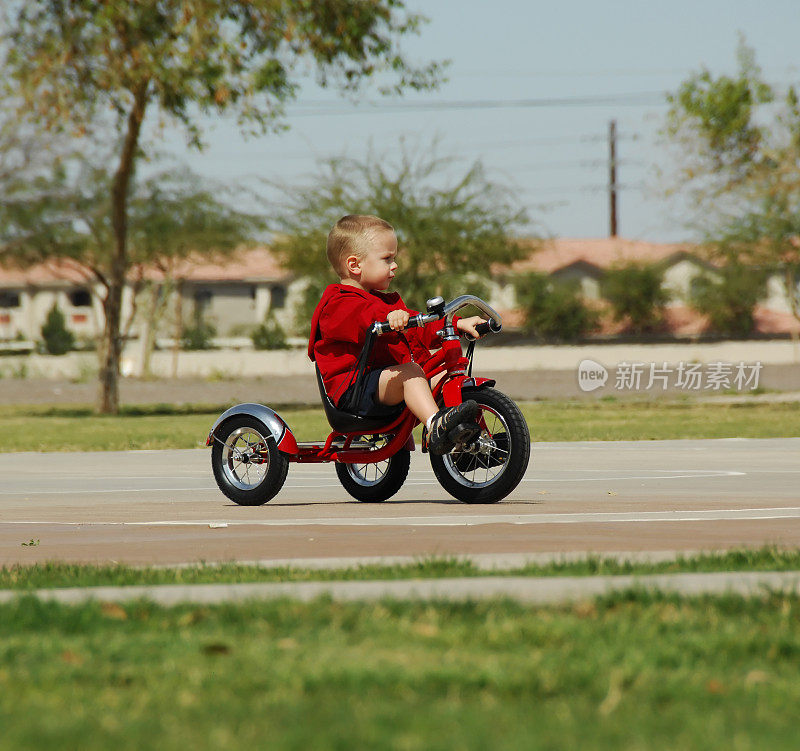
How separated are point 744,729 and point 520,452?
236 inches

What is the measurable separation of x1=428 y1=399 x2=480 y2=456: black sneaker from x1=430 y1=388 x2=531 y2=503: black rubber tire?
204 mm

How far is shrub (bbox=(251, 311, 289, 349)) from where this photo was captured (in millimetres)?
66625

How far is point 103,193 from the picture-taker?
40.8 meters

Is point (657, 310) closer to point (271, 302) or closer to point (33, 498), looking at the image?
point (271, 302)

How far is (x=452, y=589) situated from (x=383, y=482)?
16.7 feet

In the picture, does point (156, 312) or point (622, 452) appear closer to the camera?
point (622, 452)

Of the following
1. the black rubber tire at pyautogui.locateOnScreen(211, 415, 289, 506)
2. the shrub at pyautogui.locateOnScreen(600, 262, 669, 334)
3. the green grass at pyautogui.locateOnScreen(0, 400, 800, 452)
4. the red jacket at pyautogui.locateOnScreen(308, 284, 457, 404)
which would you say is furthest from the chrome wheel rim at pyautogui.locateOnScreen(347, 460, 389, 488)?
the shrub at pyautogui.locateOnScreen(600, 262, 669, 334)

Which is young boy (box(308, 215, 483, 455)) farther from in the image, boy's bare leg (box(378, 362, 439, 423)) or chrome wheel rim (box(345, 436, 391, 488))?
chrome wheel rim (box(345, 436, 391, 488))

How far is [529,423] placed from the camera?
2448 cm

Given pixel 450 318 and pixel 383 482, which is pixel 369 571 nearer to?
pixel 450 318

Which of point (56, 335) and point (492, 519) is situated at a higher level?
point (56, 335)

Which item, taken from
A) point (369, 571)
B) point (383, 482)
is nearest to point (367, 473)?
point (383, 482)

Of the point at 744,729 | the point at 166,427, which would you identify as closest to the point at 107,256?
the point at 166,427

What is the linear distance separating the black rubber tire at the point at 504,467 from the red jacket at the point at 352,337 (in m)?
0.58
